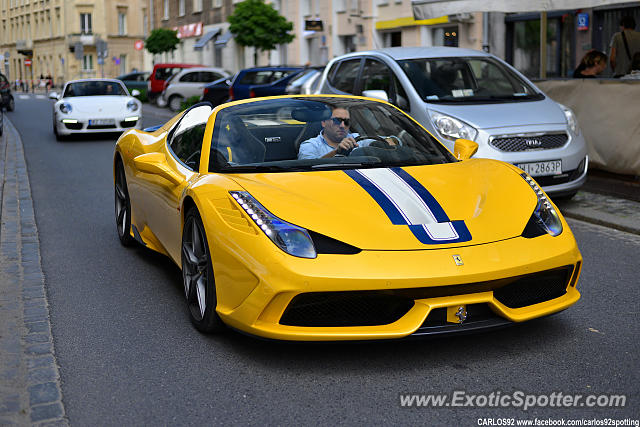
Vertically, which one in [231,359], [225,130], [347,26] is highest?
[347,26]

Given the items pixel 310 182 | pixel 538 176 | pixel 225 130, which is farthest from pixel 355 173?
pixel 538 176

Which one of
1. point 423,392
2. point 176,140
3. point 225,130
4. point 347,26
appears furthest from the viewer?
point 347,26

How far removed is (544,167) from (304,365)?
4.94 meters

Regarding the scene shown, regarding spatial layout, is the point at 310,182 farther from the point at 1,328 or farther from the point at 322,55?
the point at 322,55

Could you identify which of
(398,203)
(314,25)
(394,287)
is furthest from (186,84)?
(394,287)

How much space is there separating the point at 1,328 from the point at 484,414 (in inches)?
108

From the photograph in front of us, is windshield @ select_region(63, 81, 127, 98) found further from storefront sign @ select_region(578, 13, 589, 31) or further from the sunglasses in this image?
the sunglasses

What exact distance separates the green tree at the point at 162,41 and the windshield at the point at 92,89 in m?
32.7

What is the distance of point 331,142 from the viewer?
538 cm

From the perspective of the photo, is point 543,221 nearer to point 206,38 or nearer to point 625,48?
point 625,48

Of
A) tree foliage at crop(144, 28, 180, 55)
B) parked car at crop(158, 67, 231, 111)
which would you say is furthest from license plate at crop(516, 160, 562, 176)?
tree foliage at crop(144, 28, 180, 55)

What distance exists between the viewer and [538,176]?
8.55 m

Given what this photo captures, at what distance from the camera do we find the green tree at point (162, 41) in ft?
171

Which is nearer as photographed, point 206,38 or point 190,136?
point 190,136
